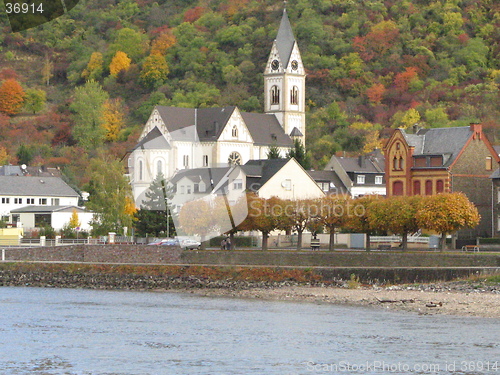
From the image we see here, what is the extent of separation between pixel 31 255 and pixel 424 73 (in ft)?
379

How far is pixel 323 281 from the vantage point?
62375mm

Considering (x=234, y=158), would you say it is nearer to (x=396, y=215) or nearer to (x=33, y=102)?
(x=396, y=215)

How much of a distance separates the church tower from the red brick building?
56.0m

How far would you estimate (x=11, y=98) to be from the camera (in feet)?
604

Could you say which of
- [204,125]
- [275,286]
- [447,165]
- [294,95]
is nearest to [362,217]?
[275,286]

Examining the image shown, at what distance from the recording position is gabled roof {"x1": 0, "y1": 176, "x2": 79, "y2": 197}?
A: 358 feet

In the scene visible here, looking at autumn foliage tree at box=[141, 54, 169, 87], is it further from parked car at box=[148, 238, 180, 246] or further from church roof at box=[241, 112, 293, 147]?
parked car at box=[148, 238, 180, 246]

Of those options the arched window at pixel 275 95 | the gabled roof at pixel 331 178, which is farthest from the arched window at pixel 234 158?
the arched window at pixel 275 95

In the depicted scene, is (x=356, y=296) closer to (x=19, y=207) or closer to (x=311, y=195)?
(x=311, y=195)

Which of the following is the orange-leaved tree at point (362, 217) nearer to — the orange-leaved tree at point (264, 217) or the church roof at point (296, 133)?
the orange-leaved tree at point (264, 217)

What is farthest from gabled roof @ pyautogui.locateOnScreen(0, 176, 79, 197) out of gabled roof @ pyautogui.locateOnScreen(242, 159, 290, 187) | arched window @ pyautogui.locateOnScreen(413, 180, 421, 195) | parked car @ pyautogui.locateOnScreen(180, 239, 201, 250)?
arched window @ pyautogui.locateOnScreen(413, 180, 421, 195)

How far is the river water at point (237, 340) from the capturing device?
37500 millimetres

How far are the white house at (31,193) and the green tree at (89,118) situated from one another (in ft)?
173

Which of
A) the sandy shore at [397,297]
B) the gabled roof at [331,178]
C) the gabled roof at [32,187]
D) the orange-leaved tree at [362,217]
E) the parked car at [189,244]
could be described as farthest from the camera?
the gabled roof at [331,178]
